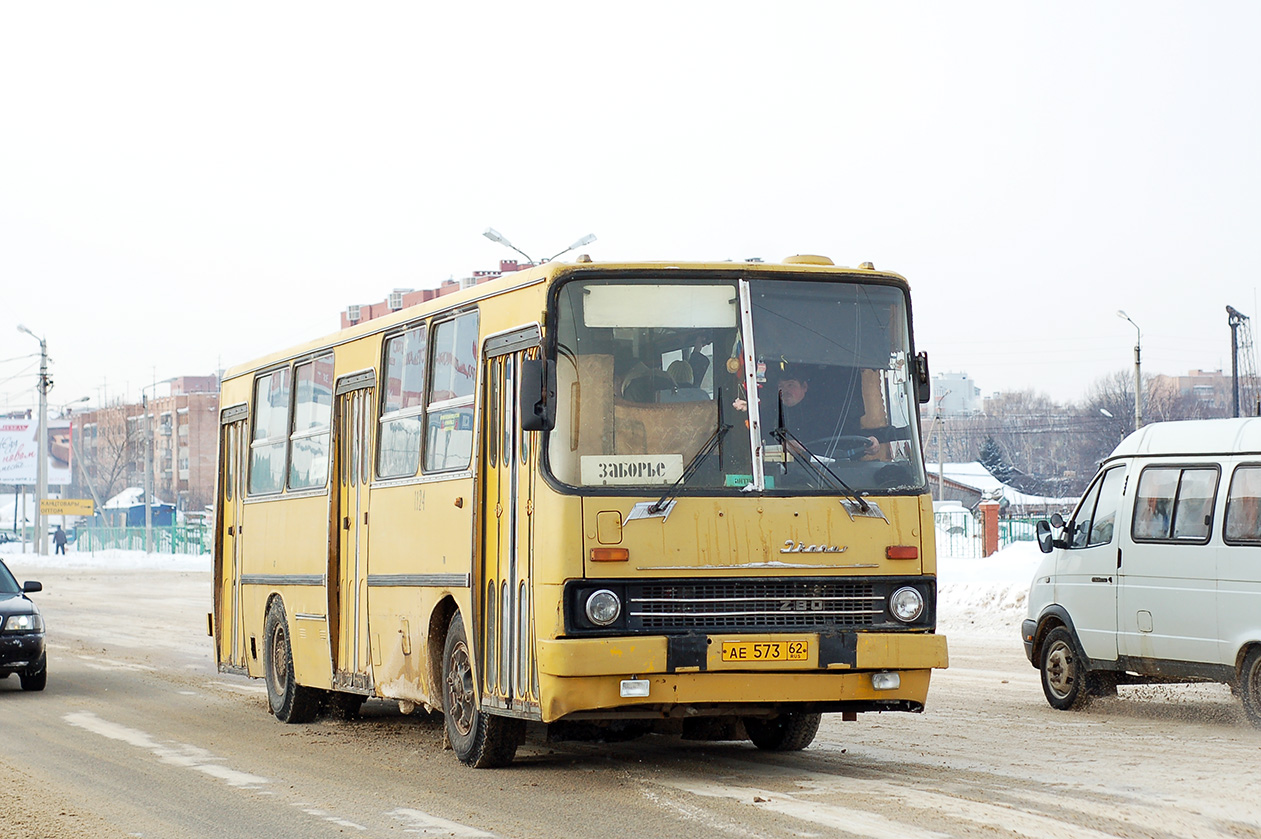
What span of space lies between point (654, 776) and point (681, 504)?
1.82 metres

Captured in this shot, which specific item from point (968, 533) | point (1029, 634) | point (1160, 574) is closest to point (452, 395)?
point (1160, 574)

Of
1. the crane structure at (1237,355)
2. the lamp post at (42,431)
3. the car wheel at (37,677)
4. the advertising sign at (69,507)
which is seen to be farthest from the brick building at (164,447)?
the car wheel at (37,677)

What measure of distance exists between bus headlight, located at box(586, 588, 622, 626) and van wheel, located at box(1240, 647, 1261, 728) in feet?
18.7

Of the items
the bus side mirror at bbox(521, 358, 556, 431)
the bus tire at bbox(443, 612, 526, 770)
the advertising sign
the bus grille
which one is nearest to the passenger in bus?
the bus side mirror at bbox(521, 358, 556, 431)

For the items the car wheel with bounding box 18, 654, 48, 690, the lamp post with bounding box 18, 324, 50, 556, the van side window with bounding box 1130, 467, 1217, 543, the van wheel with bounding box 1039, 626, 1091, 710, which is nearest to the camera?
the van side window with bounding box 1130, 467, 1217, 543

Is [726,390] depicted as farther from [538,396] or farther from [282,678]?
[282,678]

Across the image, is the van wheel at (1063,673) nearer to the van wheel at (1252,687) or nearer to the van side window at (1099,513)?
the van side window at (1099,513)

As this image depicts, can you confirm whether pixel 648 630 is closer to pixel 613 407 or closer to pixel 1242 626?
pixel 613 407

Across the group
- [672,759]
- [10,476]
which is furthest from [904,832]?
[10,476]

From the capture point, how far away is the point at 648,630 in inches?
358

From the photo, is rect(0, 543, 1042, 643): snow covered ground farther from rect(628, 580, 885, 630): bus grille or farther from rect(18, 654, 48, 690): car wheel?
rect(628, 580, 885, 630): bus grille

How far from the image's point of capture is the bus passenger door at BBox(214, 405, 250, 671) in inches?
628

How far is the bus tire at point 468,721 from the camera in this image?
10.2 metres

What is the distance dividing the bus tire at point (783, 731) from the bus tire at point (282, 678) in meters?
4.62
